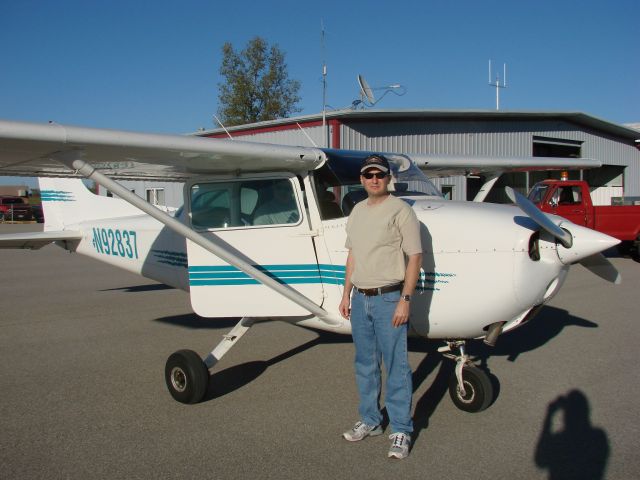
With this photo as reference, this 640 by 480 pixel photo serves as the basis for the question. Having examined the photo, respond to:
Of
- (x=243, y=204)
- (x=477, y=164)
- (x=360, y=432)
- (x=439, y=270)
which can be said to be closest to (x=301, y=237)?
(x=243, y=204)

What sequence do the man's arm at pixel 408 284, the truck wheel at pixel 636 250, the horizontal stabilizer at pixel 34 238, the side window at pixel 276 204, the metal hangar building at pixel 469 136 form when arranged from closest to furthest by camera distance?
the man's arm at pixel 408 284 → the side window at pixel 276 204 → the horizontal stabilizer at pixel 34 238 → the truck wheel at pixel 636 250 → the metal hangar building at pixel 469 136

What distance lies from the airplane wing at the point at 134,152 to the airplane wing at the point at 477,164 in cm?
212

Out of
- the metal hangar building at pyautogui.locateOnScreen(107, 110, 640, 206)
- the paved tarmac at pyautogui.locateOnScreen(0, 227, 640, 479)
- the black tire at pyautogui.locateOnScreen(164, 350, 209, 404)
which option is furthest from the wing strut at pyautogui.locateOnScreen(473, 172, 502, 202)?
the metal hangar building at pyautogui.locateOnScreen(107, 110, 640, 206)

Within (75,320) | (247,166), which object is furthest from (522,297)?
(75,320)

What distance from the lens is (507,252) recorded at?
3480 millimetres

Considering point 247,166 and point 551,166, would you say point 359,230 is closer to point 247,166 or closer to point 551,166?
point 247,166

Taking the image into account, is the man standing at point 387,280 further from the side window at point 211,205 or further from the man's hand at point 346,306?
the side window at point 211,205

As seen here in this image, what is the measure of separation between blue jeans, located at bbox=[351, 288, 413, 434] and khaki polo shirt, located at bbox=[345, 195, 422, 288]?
0.12m

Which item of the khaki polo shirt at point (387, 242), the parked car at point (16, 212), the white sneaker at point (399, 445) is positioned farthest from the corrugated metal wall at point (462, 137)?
the parked car at point (16, 212)

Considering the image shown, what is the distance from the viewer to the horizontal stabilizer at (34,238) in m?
6.19

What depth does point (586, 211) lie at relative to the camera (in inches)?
528

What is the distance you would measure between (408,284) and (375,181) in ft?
2.01

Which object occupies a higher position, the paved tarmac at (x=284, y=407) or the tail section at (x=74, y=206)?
the tail section at (x=74, y=206)

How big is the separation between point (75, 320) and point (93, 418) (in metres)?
3.52
